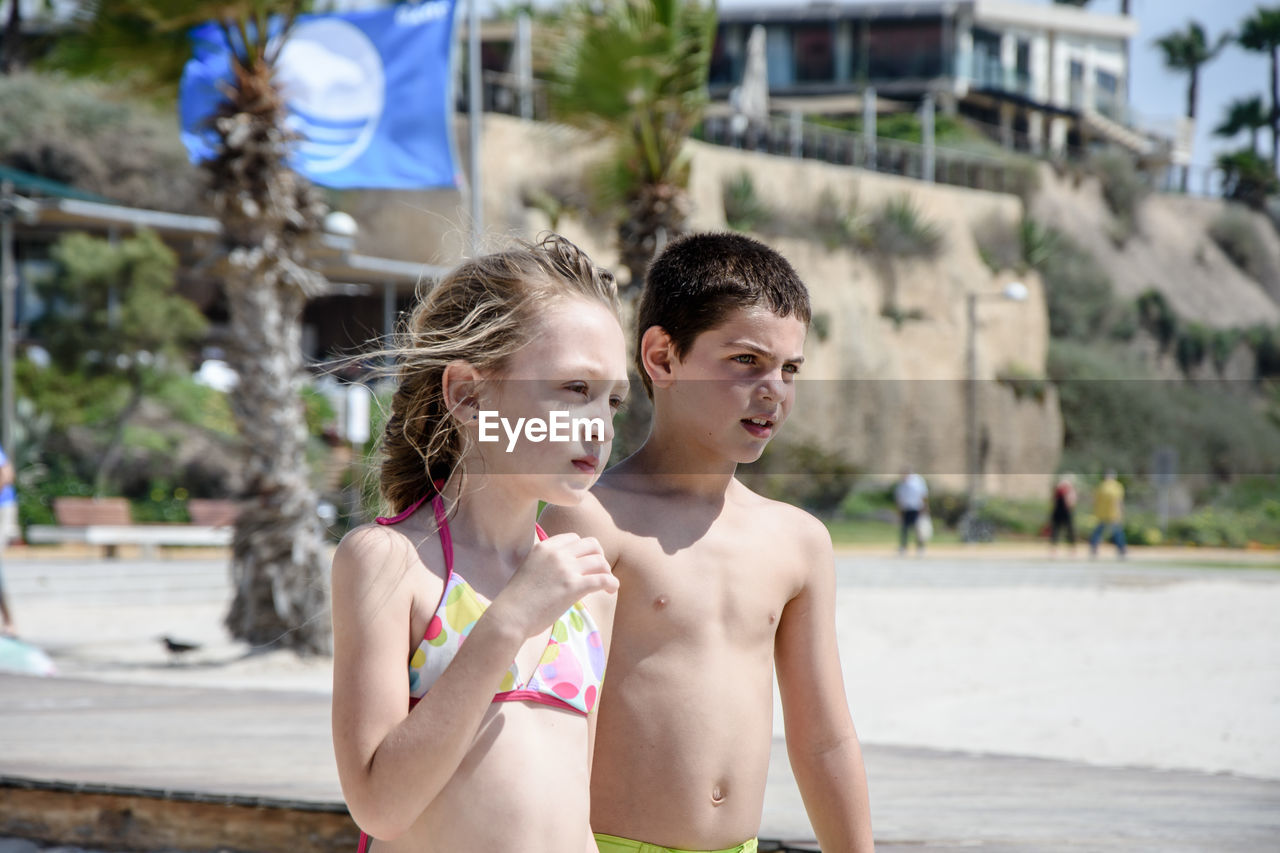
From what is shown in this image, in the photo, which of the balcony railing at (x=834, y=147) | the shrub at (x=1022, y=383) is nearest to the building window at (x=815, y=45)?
the balcony railing at (x=834, y=147)

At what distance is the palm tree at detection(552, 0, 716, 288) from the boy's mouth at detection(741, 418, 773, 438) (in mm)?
10083

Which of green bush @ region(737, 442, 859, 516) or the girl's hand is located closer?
the girl's hand

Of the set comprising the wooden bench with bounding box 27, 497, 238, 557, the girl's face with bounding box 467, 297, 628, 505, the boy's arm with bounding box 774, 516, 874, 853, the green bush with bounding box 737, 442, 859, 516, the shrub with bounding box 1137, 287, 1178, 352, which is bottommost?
the green bush with bounding box 737, 442, 859, 516

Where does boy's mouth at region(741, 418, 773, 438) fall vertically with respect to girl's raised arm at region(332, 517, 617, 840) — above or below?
above

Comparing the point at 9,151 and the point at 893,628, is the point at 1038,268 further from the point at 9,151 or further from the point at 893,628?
the point at 893,628

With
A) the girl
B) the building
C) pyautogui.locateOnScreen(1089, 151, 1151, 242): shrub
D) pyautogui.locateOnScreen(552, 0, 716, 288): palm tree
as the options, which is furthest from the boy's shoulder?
pyautogui.locateOnScreen(1089, 151, 1151, 242): shrub

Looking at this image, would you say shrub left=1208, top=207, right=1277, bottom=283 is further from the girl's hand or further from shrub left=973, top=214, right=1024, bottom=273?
the girl's hand

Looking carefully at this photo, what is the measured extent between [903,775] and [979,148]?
44.5m

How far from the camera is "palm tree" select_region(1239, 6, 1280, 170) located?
56.1 m

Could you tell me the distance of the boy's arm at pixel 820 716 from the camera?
212cm

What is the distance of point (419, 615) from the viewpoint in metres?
1.64

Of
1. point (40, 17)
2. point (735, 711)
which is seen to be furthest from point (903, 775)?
point (40, 17)

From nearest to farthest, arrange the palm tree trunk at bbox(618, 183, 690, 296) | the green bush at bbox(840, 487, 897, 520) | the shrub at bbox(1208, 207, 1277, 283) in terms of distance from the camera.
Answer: the palm tree trunk at bbox(618, 183, 690, 296), the green bush at bbox(840, 487, 897, 520), the shrub at bbox(1208, 207, 1277, 283)

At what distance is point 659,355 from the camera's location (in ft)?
7.04
